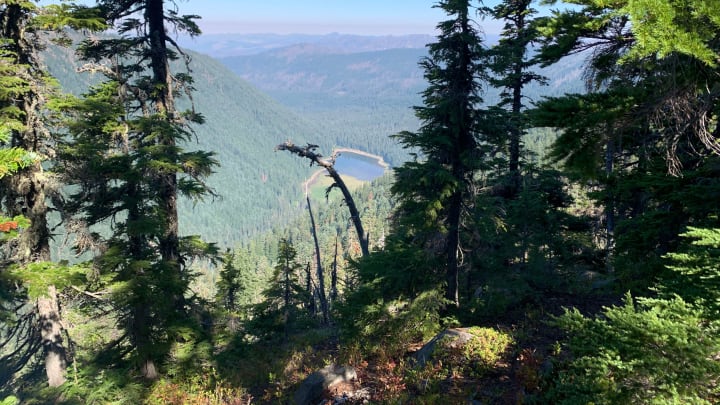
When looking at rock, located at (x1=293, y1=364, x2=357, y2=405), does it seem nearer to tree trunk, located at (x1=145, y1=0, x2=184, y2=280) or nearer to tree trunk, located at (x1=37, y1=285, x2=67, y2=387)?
tree trunk, located at (x1=145, y1=0, x2=184, y2=280)

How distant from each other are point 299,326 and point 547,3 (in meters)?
21.8

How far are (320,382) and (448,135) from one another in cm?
780

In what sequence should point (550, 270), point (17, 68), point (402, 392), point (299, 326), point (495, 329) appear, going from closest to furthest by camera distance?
1. point (17, 68)
2. point (402, 392)
3. point (495, 329)
4. point (550, 270)
5. point (299, 326)

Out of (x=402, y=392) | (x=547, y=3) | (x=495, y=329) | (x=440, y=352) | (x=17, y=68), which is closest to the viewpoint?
(x=547, y=3)

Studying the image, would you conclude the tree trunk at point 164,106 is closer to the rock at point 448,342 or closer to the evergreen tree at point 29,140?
the evergreen tree at point 29,140

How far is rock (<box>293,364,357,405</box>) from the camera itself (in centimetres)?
949

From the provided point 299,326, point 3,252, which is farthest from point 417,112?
point 299,326

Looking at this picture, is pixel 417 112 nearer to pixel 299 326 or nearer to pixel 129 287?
pixel 129 287

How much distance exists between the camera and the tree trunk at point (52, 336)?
30.6 feet

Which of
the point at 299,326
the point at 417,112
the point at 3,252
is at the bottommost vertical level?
the point at 299,326

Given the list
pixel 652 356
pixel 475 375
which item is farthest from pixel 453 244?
pixel 652 356

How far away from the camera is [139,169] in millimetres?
10422

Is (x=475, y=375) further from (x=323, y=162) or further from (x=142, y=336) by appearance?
(x=323, y=162)

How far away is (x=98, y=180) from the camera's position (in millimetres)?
10102
